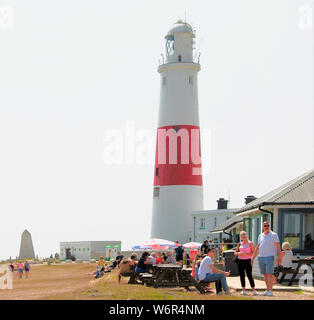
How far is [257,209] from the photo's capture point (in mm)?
26031

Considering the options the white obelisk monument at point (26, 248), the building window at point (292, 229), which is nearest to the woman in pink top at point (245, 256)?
the building window at point (292, 229)

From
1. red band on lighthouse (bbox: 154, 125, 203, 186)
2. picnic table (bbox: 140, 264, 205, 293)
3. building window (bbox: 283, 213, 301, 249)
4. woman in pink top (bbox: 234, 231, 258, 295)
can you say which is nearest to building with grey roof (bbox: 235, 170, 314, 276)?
building window (bbox: 283, 213, 301, 249)

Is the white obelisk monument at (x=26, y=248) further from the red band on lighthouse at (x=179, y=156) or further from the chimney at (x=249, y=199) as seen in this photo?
the chimney at (x=249, y=199)

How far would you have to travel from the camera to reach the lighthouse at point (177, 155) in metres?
50.9

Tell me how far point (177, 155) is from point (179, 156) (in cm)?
16

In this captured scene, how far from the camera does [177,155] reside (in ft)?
A: 167

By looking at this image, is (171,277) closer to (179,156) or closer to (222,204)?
(179,156)

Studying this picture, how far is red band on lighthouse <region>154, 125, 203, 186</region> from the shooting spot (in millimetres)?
50688
